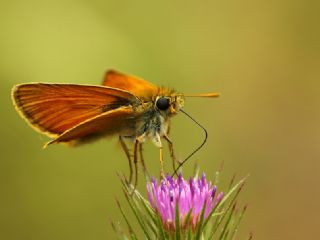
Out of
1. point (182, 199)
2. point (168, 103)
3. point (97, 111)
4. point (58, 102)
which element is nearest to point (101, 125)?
point (97, 111)

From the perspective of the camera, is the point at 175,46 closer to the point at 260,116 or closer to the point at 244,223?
the point at 260,116

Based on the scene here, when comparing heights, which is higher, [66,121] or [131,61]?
[131,61]

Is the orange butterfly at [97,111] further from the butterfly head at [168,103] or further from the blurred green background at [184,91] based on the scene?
the blurred green background at [184,91]

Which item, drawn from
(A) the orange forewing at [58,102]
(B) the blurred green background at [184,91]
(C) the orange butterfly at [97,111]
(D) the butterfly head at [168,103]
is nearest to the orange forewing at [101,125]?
(C) the orange butterfly at [97,111]

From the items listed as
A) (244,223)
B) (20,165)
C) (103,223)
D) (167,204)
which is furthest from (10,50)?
(167,204)

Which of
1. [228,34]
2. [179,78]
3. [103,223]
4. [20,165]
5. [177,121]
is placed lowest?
[103,223]

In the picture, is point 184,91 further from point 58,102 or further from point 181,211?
point 181,211
